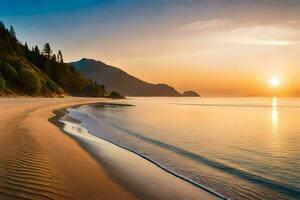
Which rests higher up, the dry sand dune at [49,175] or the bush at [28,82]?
the bush at [28,82]

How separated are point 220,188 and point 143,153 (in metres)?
7.03

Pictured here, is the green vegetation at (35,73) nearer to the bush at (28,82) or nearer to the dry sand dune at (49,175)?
the bush at (28,82)

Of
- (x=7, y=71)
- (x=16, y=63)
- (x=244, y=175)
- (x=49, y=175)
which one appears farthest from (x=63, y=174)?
(x=16, y=63)

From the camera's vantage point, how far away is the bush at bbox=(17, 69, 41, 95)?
3755 inches

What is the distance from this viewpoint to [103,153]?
15914mm

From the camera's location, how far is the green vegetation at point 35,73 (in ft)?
311

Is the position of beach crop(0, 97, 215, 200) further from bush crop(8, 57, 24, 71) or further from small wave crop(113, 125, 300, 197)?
bush crop(8, 57, 24, 71)

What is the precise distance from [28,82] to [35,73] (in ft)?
24.3

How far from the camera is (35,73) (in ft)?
336

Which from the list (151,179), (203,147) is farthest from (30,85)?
(151,179)

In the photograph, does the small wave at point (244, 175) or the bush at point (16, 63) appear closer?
the small wave at point (244, 175)

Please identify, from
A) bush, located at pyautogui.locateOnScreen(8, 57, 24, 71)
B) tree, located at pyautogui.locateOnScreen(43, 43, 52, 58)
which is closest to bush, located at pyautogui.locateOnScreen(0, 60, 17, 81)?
bush, located at pyautogui.locateOnScreen(8, 57, 24, 71)

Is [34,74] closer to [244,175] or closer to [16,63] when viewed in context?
[16,63]

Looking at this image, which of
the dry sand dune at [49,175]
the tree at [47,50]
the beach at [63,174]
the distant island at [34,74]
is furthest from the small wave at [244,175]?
the tree at [47,50]
